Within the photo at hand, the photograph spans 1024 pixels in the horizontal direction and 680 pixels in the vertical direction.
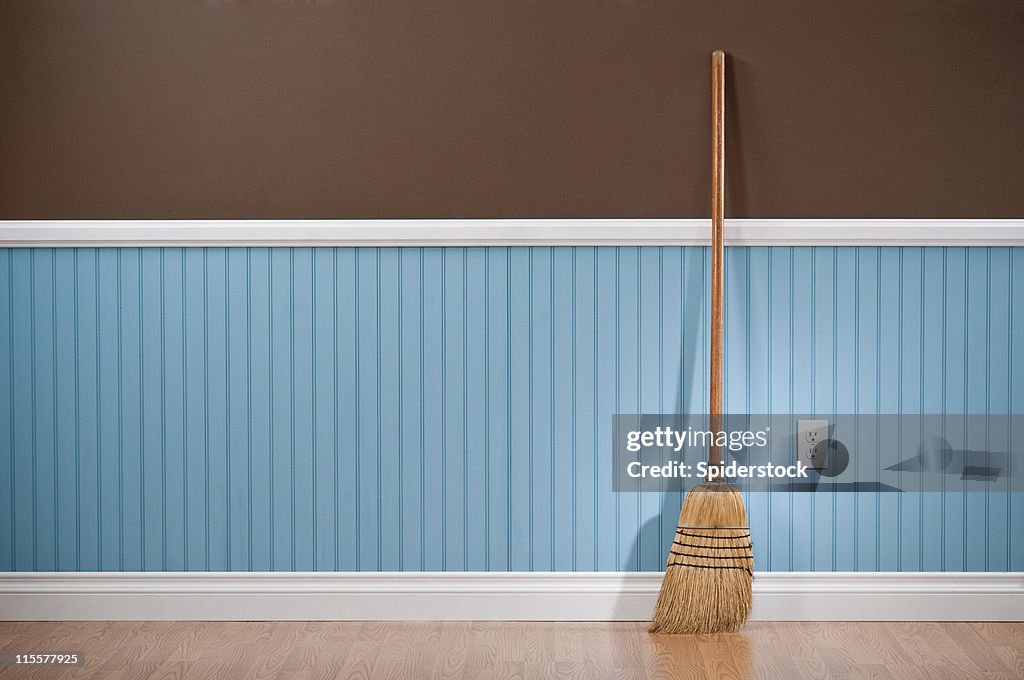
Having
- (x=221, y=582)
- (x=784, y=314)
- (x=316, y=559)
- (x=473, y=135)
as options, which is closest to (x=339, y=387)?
(x=316, y=559)

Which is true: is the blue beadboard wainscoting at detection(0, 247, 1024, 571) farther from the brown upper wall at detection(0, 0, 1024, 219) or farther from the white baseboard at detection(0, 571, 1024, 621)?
the brown upper wall at detection(0, 0, 1024, 219)

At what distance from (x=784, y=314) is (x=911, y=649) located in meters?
0.80

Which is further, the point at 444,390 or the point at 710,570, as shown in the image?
the point at 444,390

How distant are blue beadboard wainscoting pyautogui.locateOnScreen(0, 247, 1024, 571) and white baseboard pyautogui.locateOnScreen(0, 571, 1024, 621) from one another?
4cm

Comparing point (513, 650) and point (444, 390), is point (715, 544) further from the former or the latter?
point (444, 390)

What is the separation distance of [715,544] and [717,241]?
69 centimetres

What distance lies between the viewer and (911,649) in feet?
6.45

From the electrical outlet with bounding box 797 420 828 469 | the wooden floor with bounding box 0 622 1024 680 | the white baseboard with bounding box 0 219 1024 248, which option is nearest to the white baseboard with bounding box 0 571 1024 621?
the wooden floor with bounding box 0 622 1024 680

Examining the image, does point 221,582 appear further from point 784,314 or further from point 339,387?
point 784,314

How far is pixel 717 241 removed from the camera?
2020 mm

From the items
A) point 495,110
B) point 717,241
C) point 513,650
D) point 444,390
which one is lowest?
point 513,650

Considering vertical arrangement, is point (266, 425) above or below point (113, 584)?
above

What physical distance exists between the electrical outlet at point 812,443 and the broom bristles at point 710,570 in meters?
0.22

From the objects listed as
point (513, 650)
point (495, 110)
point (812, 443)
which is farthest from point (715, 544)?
point (495, 110)
